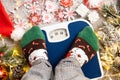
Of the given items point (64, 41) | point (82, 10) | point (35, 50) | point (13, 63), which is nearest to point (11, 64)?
point (13, 63)

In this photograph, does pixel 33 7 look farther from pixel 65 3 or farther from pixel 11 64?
pixel 11 64

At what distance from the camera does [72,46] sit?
1.18 metres

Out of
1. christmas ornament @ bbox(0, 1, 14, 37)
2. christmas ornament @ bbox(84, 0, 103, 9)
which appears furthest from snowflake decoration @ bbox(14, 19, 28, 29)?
christmas ornament @ bbox(84, 0, 103, 9)

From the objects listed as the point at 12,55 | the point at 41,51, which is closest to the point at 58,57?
the point at 41,51

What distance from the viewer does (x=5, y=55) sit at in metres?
1.11

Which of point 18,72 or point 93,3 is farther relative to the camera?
point 93,3

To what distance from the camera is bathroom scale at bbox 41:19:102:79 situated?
3.84ft

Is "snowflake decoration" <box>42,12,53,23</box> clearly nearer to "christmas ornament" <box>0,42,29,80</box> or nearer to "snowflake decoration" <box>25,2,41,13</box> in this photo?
"snowflake decoration" <box>25,2,41,13</box>

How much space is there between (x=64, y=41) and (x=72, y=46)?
4cm

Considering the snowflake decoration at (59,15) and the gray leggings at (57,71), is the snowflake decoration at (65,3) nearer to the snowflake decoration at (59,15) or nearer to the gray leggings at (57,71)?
the snowflake decoration at (59,15)

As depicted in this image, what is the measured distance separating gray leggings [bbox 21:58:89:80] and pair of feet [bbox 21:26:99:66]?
0.03 m

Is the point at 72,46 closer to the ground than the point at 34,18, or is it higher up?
closer to the ground

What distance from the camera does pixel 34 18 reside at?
3.84ft

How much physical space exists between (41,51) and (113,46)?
0.29m
